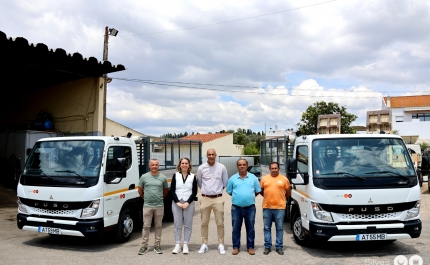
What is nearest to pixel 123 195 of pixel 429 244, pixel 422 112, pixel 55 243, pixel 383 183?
pixel 55 243

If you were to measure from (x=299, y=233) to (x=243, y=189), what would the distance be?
1.50 meters

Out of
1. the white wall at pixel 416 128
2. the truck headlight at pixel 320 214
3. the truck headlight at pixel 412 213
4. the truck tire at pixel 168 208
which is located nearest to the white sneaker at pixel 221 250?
the truck headlight at pixel 320 214

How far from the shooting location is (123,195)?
7.62 metres

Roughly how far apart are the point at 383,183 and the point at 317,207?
111 centimetres

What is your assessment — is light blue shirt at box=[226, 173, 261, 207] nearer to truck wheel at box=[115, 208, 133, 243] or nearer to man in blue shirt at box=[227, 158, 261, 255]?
man in blue shirt at box=[227, 158, 261, 255]

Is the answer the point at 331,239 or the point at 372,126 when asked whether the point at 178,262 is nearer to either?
the point at 331,239

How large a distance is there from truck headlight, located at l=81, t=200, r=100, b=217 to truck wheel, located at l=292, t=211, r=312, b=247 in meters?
3.55

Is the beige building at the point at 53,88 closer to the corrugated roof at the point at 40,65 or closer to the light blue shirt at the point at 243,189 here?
the corrugated roof at the point at 40,65

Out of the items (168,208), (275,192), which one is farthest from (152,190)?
(168,208)

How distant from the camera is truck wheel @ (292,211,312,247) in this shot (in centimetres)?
700

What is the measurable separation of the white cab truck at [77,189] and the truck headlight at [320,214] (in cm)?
335

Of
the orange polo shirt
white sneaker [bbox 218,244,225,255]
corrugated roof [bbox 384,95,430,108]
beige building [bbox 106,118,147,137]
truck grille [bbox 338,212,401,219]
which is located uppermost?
corrugated roof [bbox 384,95,430,108]

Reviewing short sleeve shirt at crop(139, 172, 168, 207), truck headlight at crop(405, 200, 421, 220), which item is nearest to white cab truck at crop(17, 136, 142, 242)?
short sleeve shirt at crop(139, 172, 168, 207)

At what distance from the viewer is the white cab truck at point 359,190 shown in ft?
20.3
